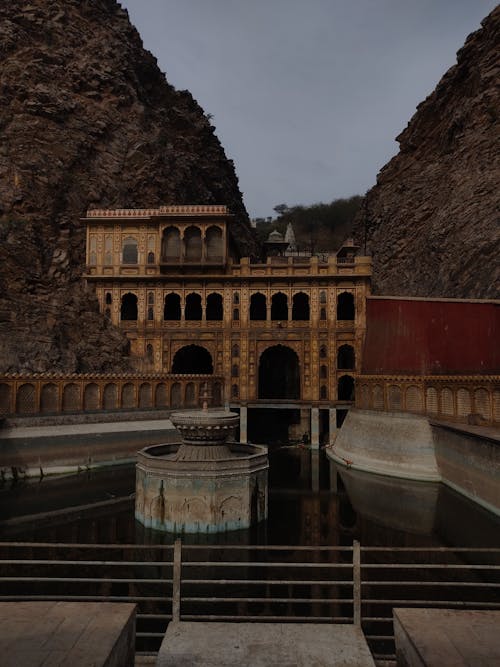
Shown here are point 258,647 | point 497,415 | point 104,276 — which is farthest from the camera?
point 104,276

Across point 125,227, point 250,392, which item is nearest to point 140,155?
point 125,227

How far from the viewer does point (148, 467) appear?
48.1 feet

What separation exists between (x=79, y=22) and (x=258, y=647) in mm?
55702

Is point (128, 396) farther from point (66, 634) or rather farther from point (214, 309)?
point (66, 634)

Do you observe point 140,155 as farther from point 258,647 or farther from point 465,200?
point 258,647

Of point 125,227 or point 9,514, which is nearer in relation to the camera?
point 9,514

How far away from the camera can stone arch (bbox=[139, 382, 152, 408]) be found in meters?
28.9

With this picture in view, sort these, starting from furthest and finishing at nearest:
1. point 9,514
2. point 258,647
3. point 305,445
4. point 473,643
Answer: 1. point 305,445
2. point 9,514
3. point 258,647
4. point 473,643

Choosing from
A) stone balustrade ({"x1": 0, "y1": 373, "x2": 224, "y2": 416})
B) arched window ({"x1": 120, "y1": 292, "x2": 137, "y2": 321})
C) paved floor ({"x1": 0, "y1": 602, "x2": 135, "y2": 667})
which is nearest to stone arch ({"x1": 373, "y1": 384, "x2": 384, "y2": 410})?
stone balustrade ({"x1": 0, "y1": 373, "x2": 224, "y2": 416})

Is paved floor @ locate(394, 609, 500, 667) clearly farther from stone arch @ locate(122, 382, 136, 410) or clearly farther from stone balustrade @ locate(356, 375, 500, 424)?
stone arch @ locate(122, 382, 136, 410)

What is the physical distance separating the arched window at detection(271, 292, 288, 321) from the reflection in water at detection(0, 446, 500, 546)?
1806cm

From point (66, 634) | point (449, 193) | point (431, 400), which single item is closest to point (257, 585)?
point (66, 634)

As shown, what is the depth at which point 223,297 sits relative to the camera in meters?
35.9

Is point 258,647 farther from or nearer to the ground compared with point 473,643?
nearer to the ground
